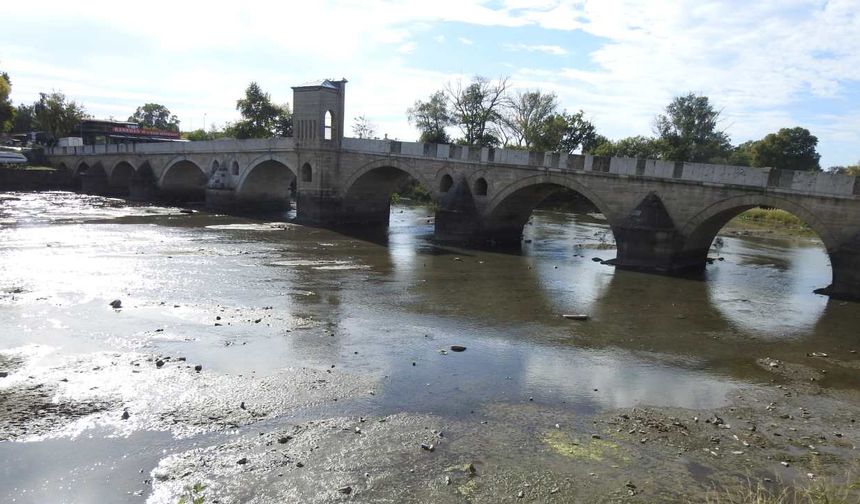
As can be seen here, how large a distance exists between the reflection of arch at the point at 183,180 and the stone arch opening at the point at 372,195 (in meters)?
18.0

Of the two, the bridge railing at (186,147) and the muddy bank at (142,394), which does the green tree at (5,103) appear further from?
the muddy bank at (142,394)

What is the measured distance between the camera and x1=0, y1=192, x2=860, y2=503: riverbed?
23.2 feet

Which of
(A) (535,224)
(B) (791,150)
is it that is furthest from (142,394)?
(B) (791,150)

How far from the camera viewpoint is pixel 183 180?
1996 inches

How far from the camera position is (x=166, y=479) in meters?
6.73

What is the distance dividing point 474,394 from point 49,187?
201 ft

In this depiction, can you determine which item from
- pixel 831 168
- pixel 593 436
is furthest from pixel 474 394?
Answer: pixel 831 168

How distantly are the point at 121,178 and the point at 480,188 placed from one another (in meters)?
43.0

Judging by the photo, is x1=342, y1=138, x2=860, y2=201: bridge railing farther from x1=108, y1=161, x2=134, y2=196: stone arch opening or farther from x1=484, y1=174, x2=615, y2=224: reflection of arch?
x1=108, y1=161, x2=134, y2=196: stone arch opening

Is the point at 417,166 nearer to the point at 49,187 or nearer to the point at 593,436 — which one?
the point at 593,436

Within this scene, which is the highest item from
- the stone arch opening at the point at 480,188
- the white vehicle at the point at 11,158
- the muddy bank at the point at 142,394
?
the stone arch opening at the point at 480,188

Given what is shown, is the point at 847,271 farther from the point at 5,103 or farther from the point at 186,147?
the point at 5,103

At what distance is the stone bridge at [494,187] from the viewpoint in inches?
792

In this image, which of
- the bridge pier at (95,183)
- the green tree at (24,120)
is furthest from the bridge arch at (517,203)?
the green tree at (24,120)
